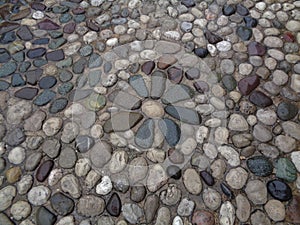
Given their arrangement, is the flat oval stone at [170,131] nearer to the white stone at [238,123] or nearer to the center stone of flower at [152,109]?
the center stone of flower at [152,109]

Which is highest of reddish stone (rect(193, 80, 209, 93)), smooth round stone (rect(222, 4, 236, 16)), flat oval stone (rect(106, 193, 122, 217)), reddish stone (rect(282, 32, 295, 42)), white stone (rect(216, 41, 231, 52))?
smooth round stone (rect(222, 4, 236, 16))

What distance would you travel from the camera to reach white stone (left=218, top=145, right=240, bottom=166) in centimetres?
114

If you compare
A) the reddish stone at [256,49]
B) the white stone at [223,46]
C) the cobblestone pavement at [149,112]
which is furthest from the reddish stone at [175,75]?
the reddish stone at [256,49]

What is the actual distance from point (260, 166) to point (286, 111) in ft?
0.82

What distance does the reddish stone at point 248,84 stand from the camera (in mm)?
1301

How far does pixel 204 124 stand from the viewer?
4.02ft

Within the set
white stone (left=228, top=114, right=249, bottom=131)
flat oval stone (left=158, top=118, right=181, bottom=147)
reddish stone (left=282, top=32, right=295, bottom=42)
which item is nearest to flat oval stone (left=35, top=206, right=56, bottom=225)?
flat oval stone (left=158, top=118, right=181, bottom=147)

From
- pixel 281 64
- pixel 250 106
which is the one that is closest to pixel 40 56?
pixel 250 106

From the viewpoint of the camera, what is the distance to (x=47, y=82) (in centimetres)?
134

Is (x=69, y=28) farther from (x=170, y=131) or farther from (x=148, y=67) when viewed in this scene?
(x=170, y=131)

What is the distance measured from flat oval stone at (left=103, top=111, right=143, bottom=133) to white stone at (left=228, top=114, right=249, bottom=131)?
319 millimetres

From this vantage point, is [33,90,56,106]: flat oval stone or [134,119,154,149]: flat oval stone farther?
[33,90,56,106]: flat oval stone

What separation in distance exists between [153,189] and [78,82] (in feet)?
1.71

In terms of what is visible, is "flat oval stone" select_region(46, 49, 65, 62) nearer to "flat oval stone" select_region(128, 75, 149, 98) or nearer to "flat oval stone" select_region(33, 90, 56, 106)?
"flat oval stone" select_region(33, 90, 56, 106)
